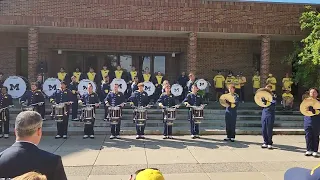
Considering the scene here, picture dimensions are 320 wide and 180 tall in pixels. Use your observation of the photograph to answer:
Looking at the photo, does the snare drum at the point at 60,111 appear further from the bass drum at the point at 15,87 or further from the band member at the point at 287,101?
the band member at the point at 287,101

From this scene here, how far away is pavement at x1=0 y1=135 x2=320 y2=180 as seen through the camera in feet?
23.5

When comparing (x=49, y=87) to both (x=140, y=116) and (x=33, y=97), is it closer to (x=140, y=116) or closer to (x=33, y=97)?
(x=33, y=97)

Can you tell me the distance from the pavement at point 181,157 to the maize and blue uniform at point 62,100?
397 millimetres

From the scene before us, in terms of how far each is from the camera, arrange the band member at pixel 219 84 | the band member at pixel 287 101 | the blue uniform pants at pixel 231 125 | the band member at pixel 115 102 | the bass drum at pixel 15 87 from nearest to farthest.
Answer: the blue uniform pants at pixel 231 125, the band member at pixel 115 102, the bass drum at pixel 15 87, the band member at pixel 287 101, the band member at pixel 219 84

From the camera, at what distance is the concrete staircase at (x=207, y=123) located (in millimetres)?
12131

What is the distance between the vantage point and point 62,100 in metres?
11.6

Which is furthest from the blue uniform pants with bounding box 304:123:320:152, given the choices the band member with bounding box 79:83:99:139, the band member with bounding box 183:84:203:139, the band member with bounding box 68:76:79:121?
the band member with bounding box 68:76:79:121

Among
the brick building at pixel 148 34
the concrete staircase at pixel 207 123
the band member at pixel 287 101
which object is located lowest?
the concrete staircase at pixel 207 123

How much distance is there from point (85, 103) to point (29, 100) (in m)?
1.99

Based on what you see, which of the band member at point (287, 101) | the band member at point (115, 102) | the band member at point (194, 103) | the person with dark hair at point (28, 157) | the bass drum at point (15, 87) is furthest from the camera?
the band member at point (287, 101)

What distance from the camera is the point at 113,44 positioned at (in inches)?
706

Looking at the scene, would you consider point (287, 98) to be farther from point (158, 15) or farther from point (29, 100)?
point (29, 100)

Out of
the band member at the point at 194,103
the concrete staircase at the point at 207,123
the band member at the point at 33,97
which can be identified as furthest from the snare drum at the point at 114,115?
the band member at the point at 33,97

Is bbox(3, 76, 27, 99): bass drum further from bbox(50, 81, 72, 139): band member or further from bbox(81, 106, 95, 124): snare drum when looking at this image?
bbox(81, 106, 95, 124): snare drum
